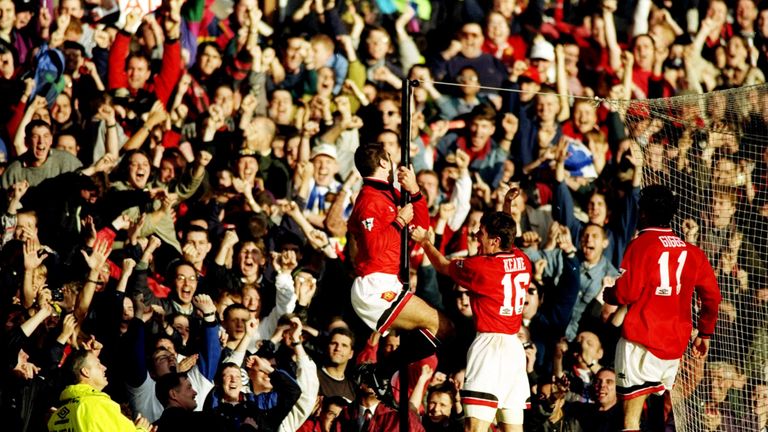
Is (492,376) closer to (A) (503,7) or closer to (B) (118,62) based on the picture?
(B) (118,62)

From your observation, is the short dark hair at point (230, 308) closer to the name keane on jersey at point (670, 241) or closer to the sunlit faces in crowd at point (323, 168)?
the sunlit faces in crowd at point (323, 168)

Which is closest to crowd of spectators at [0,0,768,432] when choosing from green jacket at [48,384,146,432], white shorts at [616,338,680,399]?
green jacket at [48,384,146,432]

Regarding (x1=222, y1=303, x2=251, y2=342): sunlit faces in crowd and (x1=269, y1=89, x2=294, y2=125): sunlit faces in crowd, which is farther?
(x1=269, y1=89, x2=294, y2=125): sunlit faces in crowd

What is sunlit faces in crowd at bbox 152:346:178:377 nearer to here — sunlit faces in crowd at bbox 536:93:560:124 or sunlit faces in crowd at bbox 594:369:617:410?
sunlit faces in crowd at bbox 594:369:617:410

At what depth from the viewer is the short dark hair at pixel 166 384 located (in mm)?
11188

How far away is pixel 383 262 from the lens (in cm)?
1062

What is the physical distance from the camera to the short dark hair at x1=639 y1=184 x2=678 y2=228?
10.6m

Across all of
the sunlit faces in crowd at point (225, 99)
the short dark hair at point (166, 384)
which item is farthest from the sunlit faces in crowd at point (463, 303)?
the sunlit faces in crowd at point (225, 99)

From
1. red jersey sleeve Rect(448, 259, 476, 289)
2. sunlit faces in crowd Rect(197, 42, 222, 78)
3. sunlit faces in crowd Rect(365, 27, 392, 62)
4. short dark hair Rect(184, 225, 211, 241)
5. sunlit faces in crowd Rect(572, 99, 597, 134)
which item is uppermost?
sunlit faces in crowd Rect(365, 27, 392, 62)

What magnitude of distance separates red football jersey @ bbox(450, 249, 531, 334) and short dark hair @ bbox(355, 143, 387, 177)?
1063 millimetres

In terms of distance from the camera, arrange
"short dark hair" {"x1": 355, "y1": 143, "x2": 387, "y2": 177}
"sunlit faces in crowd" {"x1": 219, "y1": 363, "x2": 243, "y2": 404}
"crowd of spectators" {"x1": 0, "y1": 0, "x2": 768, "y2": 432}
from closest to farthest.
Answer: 1. "short dark hair" {"x1": 355, "y1": 143, "x2": 387, "y2": 177}
2. "sunlit faces in crowd" {"x1": 219, "y1": 363, "x2": 243, "y2": 404}
3. "crowd of spectators" {"x1": 0, "y1": 0, "x2": 768, "y2": 432}

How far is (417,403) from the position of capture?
1176cm

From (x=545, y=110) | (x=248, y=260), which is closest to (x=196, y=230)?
(x=248, y=260)

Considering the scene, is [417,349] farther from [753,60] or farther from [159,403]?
[753,60]
